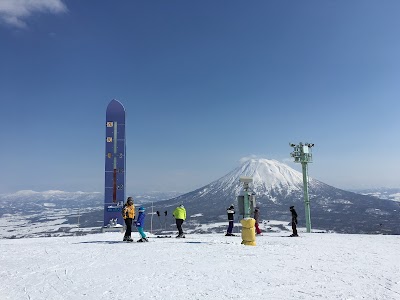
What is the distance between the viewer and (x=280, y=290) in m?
7.54

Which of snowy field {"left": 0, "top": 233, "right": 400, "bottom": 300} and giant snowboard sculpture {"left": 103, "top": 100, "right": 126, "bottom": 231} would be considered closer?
snowy field {"left": 0, "top": 233, "right": 400, "bottom": 300}

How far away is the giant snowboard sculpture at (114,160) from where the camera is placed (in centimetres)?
2861

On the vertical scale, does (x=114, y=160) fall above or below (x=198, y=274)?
above

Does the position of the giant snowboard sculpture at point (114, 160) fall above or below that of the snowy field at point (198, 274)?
above

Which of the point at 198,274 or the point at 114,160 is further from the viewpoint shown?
the point at 114,160

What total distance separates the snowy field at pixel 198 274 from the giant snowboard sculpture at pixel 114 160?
15.0 m

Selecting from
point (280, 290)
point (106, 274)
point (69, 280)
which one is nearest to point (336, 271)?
point (280, 290)

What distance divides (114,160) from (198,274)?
21.5m

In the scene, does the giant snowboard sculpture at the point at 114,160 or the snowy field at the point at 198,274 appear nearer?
the snowy field at the point at 198,274

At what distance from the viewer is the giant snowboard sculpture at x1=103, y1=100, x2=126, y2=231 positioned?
28.6 m

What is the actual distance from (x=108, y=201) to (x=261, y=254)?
63.3ft

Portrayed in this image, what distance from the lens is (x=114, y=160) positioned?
2895 centimetres

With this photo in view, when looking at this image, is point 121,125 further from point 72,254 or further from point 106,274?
point 106,274

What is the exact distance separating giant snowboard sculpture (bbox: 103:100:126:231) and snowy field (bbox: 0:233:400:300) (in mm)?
15024
